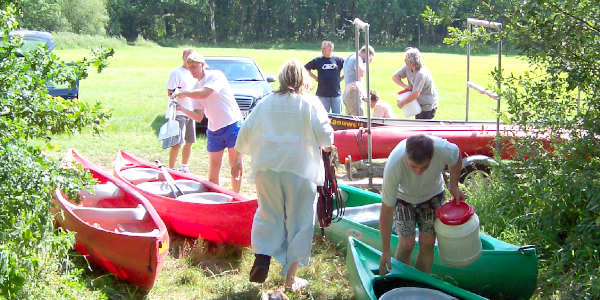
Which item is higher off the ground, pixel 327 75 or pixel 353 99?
pixel 327 75

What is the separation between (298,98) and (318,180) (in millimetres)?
625

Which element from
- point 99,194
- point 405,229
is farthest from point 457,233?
point 99,194

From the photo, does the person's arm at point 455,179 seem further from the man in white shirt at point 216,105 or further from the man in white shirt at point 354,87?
the man in white shirt at point 354,87

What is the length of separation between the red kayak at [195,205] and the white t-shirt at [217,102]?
26.9 inches

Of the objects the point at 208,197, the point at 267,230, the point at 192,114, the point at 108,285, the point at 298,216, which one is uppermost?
the point at 192,114

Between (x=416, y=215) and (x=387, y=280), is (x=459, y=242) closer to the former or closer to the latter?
(x=416, y=215)

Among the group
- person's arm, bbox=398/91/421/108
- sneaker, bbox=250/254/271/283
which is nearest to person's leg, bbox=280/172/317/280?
sneaker, bbox=250/254/271/283

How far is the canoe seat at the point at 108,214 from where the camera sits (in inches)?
224

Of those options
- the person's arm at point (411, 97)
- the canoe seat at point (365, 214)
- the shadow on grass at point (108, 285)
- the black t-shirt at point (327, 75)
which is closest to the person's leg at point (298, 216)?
the shadow on grass at point (108, 285)

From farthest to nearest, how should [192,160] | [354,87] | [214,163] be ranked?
[192,160], [354,87], [214,163]

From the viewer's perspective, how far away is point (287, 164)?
454cm

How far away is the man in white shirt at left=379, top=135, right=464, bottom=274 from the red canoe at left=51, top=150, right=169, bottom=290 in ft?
5.92

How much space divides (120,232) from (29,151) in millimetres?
1817

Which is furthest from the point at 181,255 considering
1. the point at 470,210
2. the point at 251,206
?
the point at 470,210
